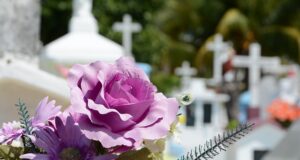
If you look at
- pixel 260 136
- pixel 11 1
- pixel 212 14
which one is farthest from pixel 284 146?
pixel 212 14

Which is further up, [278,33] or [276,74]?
[278,33]

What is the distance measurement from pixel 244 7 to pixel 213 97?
8.72 metres

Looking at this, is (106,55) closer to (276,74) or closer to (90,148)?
(90,148)

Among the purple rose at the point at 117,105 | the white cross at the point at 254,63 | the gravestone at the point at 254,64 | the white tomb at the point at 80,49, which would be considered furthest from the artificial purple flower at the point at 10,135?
the white cross at the point at 254,63

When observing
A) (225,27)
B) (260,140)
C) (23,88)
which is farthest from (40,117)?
(225,27)

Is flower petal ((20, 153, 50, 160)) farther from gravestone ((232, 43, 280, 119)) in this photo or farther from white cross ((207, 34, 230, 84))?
white cross ((207, 34, 230, 84))

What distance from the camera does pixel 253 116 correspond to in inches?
830

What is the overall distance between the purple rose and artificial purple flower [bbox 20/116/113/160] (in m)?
0.05

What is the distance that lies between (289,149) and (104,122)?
4488mm

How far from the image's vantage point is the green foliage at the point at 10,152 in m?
2.00

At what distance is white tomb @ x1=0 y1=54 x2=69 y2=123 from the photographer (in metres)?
3.11

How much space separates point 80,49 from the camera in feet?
15.9

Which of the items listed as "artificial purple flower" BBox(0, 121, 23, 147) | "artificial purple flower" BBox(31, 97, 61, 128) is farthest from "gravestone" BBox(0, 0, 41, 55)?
"artificial purple flower" BBox(31, 97, 61, 128)

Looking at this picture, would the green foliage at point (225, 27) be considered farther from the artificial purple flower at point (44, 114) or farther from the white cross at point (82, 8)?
the artificial purple flower at point (44, 114)
